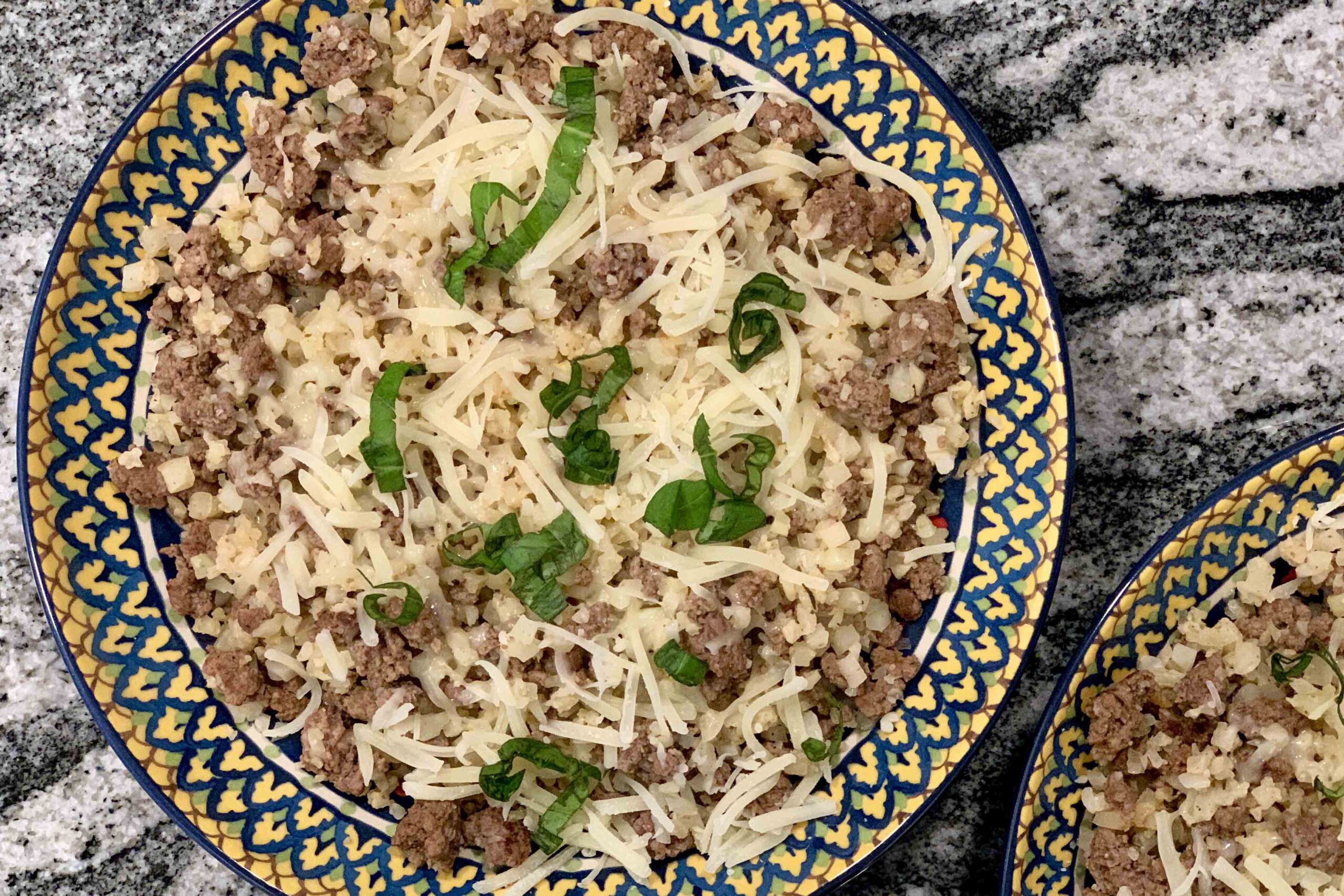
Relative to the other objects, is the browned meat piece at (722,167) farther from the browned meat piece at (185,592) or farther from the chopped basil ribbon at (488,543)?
the browned meat piece at (185,592)

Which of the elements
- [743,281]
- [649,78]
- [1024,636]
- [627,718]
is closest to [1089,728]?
[1024,636]

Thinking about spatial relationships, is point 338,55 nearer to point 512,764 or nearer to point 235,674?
point 235,674

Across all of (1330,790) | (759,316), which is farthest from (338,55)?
(1330,790)

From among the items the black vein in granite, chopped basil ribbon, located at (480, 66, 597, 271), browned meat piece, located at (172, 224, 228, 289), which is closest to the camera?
chopped basil ribbon, located at (480, 66, 597, 271)

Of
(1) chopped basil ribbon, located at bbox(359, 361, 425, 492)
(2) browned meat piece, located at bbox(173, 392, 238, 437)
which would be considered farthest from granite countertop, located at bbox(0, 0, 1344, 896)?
(1) chopped basil ribbon, located at bbox(359, 361, 425, 492)

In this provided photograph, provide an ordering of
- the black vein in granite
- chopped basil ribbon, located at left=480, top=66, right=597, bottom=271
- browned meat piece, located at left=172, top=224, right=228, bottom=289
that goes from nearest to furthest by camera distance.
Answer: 1. chopped basil ribbon, located at left=480, top=66, right=597, bottom=271
2. browned meat piece, located at left=172, top=224, right=228, bottom=289
3. the black vein in granite

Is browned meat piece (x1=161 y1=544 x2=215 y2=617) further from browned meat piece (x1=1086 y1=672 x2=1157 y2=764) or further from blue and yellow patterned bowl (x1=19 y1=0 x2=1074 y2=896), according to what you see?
browned meat piece (x1=1086 y1=672 x2=1157 y2=764)
